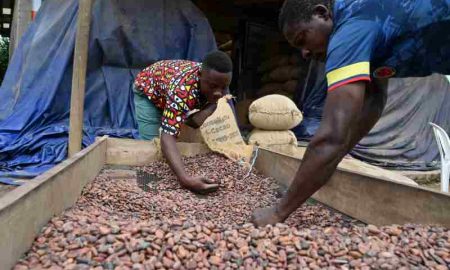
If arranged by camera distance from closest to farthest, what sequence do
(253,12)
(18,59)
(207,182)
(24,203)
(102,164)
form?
(24,203)
(207,182)
(102,164)
(18,59)
(253,12)

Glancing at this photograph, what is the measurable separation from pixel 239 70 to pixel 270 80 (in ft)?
1.81

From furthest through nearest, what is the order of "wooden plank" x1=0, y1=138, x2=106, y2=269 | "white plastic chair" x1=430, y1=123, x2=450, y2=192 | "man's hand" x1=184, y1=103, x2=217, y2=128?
1. "white plastic chair" x1=430, y1=123, x2=450, y2=192
2. "man's hand" x1=184, y1=103, x2=217, y2=128
3. "wooden plank" x1=0, y1=138, x2=106, y2=269

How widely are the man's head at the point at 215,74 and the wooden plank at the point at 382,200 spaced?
3.28 ft

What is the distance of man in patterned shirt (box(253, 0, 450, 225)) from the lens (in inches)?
56.0

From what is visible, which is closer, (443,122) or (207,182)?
(207,182)

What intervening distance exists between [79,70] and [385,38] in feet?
9.07

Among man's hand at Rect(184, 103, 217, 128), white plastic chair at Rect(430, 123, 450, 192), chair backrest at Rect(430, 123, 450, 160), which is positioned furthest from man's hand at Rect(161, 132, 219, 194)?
chair backrest at Rect(430, 123, 450, 160)

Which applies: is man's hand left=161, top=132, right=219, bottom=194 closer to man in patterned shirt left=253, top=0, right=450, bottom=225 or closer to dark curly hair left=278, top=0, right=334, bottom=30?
man in patterned shirt left=253, top=0, right=450, bottom=225

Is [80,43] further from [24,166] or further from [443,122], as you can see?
[443,122]

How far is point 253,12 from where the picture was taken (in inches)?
284

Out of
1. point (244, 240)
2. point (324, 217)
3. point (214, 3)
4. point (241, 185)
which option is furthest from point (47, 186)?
point (214, 3)

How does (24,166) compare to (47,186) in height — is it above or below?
below

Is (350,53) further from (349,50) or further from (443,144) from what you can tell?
(443,144)

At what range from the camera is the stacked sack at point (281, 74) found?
22.1 feet
